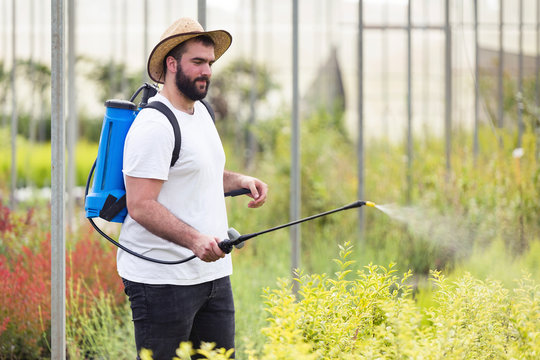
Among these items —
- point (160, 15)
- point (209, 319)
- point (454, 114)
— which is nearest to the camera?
point (209, 319)

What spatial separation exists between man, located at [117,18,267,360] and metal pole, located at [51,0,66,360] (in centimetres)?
30

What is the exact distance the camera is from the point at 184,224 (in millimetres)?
2184

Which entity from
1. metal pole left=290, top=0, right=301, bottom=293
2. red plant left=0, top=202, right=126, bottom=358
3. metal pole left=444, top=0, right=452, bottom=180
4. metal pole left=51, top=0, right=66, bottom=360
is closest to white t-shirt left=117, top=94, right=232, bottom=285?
metal pole left=51, top=0, right=66, bottom=360

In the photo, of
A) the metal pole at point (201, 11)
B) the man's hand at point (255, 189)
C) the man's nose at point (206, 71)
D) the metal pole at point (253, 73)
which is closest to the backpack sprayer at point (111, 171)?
the man's nose at point (206, 71)

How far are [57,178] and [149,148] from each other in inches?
19.8

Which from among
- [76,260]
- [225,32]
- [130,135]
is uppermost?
[225,32]

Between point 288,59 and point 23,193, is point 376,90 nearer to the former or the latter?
point 288,59

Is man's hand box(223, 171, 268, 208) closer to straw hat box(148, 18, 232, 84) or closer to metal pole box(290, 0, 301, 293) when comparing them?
straw hat box(148, 18, 232, 84)

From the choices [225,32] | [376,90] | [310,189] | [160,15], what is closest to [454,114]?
[310,189]

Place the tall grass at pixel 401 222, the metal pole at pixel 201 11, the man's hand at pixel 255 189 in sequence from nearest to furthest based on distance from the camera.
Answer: the man's hand at pixel 255 189 < the metal pole at pixel 201 11 < the tall grass at pixel 401 222

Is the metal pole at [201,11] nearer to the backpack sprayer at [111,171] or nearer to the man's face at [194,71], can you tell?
the man's face at [194,71]

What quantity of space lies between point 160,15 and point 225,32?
10.1 metres

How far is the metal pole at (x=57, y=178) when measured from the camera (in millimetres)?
2510

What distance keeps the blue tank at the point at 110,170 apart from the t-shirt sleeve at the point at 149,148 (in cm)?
7
